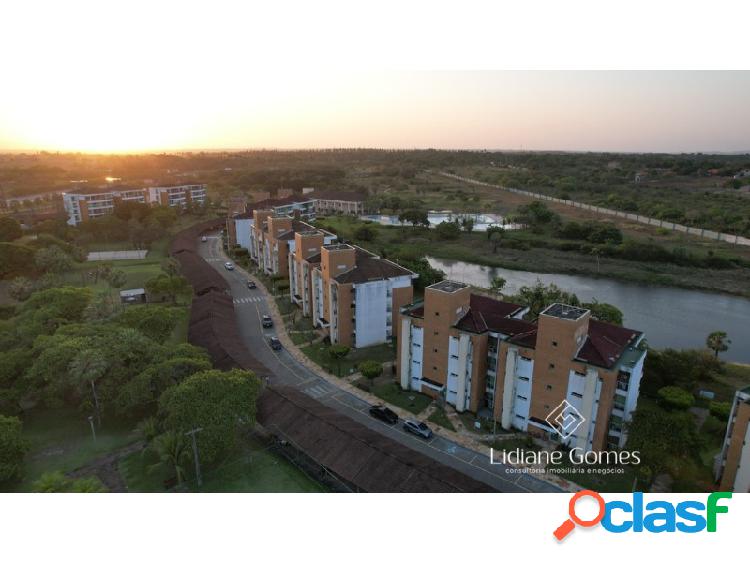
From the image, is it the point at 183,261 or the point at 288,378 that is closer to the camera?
the point at 288,378

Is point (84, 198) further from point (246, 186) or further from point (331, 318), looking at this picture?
point (331, 318)

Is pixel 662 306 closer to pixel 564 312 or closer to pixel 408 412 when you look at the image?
pixel 564 312

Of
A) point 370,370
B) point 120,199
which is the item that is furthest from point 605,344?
point 120,199

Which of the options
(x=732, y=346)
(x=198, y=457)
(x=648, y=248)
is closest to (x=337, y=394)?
(x=198, y=457)

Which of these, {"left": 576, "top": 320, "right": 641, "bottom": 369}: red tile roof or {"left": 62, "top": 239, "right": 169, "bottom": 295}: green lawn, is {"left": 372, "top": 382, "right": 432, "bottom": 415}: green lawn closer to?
{"left": 576, "top": 320, "right": 641, "bottom": 369}: red tile roof

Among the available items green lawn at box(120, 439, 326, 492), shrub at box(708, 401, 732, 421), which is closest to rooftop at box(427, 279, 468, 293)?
green lawn at box(120, 439, 326, 492)
